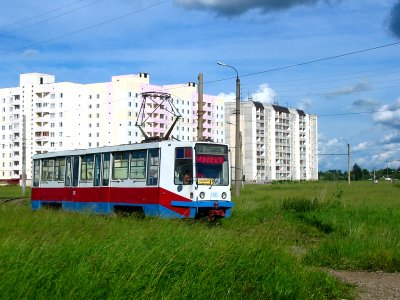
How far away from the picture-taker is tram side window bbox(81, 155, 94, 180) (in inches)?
896

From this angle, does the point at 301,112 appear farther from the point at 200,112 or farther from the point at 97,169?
the point at 97,169

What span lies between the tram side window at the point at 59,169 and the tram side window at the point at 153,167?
23.1 feet

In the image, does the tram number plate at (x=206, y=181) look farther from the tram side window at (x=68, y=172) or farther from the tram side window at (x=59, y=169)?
the tram side window at (x=59, y=169)

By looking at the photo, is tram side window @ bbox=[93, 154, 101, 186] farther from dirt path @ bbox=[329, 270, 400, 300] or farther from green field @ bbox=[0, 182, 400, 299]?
dirt path @ bbox=[329, 270, 400, 300]

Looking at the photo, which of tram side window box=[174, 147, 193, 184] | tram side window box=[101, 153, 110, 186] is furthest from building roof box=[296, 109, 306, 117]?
tram side window box=[174, 147, 193, 184]

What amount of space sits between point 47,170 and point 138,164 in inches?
326

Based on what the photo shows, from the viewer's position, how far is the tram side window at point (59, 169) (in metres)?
25.1

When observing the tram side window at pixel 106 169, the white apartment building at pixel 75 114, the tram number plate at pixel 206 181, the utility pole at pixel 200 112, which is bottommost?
the tram number plate at pixel 206 181

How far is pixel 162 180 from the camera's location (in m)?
18.9

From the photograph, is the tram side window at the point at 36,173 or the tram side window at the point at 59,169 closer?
the tram side window at the point at 59,169

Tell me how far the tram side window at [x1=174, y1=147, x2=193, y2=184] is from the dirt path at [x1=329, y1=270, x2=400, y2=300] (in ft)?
29.5

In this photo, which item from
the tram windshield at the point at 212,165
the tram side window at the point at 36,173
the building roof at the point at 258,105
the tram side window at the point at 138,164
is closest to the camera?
the tram windshield at the point at 212,165

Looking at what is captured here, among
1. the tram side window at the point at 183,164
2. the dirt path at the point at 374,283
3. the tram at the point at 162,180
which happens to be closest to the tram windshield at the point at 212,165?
the tram at the point at 162,180

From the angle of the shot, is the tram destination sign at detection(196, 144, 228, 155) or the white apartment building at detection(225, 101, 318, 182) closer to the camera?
the tram destination sign at detection(196, 144, 228, 155)
